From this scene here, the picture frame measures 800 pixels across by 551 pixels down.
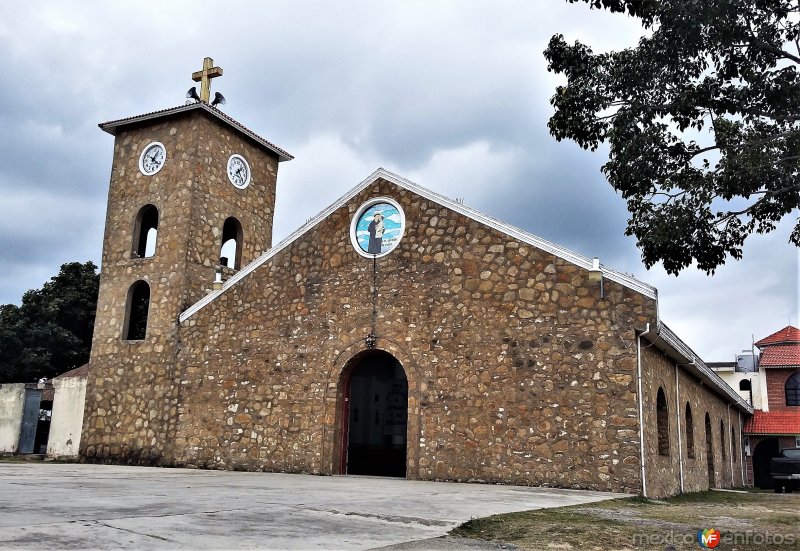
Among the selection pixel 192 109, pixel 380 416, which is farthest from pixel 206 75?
pixel 380 416

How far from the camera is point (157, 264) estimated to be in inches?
774

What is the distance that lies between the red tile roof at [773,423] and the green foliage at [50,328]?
29.1 m

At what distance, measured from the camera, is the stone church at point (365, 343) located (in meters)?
13.5

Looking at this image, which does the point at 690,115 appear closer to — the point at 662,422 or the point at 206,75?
the point at 662,422

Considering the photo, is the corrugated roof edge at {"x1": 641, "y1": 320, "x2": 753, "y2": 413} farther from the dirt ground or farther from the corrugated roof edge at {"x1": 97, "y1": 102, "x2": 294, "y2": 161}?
the corrugated roof edge at {"x1": 97, "y1": 102, "x2": 294, "y2": 161}

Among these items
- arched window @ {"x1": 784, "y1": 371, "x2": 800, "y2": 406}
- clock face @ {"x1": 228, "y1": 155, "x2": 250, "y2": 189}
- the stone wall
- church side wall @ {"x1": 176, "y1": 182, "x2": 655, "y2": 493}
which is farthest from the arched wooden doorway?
clock face @ {"x1": 228, "y1": 155, "x2": 250, "y2": 189}

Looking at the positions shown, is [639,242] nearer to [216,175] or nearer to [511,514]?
[511,514]

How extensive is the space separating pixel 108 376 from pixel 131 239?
3784 millimetres

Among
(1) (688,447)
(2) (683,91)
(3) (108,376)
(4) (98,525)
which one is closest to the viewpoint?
(4) (98,525)

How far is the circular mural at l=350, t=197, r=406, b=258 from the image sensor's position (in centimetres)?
1617

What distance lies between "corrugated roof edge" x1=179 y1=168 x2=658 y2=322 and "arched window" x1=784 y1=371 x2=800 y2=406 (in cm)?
2595

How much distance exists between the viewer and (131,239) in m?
20.5

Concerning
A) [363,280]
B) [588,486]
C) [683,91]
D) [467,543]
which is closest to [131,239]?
[363,280]

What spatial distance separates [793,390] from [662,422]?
23.7m
